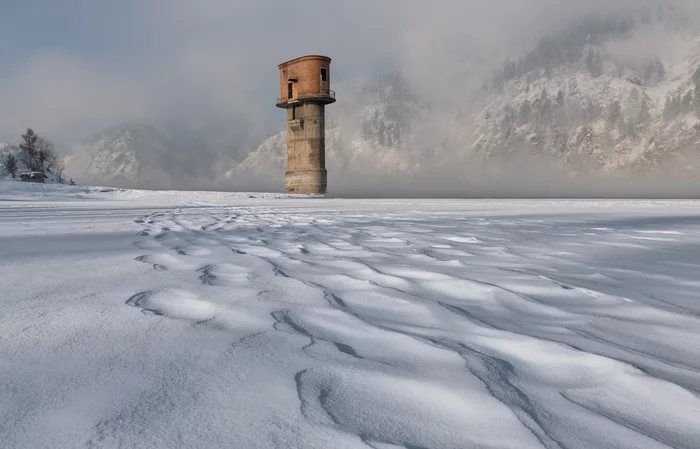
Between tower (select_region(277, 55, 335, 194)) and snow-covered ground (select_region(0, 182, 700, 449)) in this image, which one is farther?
Answer: tower (select_region(277, 55, 335, 194))

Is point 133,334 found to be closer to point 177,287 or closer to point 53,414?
point 53,414

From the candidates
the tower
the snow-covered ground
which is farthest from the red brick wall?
the snow-covered ground

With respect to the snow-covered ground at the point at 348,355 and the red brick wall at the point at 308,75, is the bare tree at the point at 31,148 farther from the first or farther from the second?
the snow-covered ground at the point at 348,355

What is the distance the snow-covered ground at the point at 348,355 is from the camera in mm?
1017

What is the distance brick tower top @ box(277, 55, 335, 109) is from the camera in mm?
30153

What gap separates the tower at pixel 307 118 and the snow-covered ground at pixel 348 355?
2768 cm

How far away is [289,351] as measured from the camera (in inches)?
59.6

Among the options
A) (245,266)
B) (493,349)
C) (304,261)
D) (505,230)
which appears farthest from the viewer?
(505,230)

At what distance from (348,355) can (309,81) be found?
30528 mm

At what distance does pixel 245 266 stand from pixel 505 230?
395cm

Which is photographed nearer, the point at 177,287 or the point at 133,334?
the point at 133,334

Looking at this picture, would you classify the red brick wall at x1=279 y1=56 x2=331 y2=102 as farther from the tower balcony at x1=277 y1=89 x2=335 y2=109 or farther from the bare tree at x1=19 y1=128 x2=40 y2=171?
the bare tree at x1=19 y1=128 x2=40 y2=171

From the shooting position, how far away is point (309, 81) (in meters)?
30.3

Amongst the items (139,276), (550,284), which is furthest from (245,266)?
(550,284)
